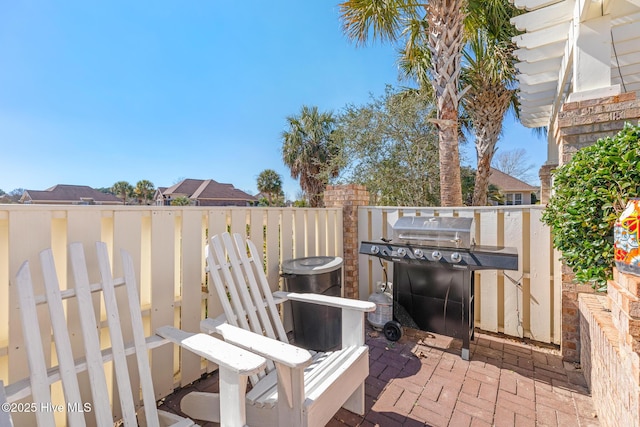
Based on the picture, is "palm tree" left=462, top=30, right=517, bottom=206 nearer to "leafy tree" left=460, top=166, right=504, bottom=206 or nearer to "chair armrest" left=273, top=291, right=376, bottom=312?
A: "leafy tree" left=460, top=166, right=504, bottom=206

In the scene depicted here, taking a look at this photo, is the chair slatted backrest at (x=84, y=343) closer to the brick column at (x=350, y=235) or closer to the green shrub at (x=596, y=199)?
the brick column at (x=350, y=235)

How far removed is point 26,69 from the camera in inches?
537

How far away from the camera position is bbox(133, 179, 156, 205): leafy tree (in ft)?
112

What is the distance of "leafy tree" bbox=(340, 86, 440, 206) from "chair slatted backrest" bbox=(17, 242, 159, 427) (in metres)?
6.93

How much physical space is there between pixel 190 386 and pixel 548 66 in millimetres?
5141

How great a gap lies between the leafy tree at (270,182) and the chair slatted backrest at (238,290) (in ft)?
79.1

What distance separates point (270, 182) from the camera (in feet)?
85.3

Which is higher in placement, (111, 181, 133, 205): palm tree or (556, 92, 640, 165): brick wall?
(111, 181, 133, 205): palm tree

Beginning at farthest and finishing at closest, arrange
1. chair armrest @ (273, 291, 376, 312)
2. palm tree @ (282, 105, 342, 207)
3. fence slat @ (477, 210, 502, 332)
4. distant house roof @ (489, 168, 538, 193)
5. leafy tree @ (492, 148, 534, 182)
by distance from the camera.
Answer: leafy tree @ (492, 148, 534, 182)
distant house roof @ (489, 168, 538, 193)
palm tree @ (282, 105, 342, 207)
fence slat @ (477, 210, 502, 332)
chair armrest @ (273, 291, 376, 312)

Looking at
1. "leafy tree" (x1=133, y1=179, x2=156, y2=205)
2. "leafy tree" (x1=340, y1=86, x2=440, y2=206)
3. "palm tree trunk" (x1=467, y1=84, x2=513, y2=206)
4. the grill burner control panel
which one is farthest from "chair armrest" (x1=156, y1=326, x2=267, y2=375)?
"leafy tree" (x1=133, y1=179, x2=156, y2=205)

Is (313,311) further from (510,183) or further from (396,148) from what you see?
(510,183)

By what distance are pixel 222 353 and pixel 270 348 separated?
0.66ft

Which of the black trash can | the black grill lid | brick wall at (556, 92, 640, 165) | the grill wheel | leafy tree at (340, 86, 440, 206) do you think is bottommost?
the grill wheel

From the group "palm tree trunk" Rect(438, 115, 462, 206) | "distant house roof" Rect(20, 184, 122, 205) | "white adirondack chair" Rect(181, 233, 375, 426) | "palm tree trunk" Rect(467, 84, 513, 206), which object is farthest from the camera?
"distant house roof" Rect(20, 184, 122, 205)
